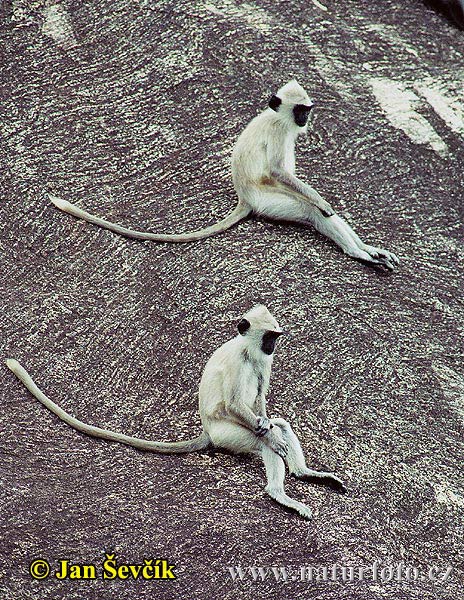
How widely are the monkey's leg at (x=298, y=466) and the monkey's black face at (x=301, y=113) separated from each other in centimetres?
245

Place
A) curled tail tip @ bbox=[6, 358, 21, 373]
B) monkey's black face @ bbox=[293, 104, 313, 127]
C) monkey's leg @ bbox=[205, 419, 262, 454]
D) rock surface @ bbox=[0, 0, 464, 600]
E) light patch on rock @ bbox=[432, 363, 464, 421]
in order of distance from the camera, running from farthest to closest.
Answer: monkey's black face @ bbox=[293, 104, 313, 127], light patch on rock @ bbox=[432, 363, 464, 421], curled tail tip @ bbox=[6, 358, 21, 373], monkey's leg @ bbox=[205, 419, 262, 454], rock surface @ bbox=[0, 0, 464, 600]

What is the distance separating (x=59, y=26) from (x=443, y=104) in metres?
3.29

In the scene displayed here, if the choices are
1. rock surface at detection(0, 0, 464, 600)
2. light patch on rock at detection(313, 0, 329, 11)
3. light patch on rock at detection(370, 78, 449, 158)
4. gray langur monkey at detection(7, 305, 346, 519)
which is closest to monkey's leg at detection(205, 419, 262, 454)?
gray langur monkey at detection(7, 305, 346, 519)

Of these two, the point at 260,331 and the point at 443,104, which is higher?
the point at 260,331

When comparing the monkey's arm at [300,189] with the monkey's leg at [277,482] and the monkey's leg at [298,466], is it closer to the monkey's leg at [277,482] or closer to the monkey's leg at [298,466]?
the monkey's leg at [298,466]

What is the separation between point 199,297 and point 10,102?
105 inches

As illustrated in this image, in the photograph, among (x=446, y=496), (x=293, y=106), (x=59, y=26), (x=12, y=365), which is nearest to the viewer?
(x=446, y=496)

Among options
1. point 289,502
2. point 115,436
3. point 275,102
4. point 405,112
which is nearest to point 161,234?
point 275,102

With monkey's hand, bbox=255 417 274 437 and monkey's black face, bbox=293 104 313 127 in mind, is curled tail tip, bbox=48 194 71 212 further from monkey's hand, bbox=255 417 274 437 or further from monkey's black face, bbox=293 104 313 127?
monkey's hand, bbox=255 417 274 437

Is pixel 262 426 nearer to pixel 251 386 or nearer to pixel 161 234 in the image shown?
pixel 251 386

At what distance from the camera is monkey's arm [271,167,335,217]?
25.4 feet

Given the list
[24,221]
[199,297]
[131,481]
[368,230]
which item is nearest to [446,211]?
[368,230]

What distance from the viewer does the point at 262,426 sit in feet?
19.3

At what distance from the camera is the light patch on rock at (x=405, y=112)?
9.24m
